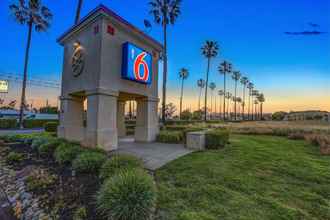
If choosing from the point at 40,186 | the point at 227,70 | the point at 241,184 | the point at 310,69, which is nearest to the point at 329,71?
the point at 310,69

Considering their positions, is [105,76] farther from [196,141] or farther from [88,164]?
[196,141]

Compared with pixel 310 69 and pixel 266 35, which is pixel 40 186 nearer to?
pixel 266 35

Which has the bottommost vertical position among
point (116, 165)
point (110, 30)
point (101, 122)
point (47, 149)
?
point (47, 149)

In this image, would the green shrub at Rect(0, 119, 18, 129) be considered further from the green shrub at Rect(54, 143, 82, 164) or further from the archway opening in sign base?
the green shrub at Rect(54, 143, 82, 164)

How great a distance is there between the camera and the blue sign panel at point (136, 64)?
27.1 ft

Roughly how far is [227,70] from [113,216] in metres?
44.9

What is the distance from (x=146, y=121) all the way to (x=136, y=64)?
3.51 m

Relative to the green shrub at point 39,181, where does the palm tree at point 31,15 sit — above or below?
above

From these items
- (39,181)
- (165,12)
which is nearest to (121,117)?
(39,181)

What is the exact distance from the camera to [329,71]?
13398 mm

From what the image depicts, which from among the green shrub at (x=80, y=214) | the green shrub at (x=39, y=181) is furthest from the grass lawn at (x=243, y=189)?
the green shrub at (x=39, y=181)

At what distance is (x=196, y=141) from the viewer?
797cm

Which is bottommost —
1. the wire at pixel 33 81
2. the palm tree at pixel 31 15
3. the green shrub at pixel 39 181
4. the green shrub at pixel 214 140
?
the green shrub at pixel 39 181

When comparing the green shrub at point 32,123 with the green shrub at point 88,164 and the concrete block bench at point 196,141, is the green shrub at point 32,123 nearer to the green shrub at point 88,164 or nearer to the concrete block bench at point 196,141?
the green shrub at point 88,164
